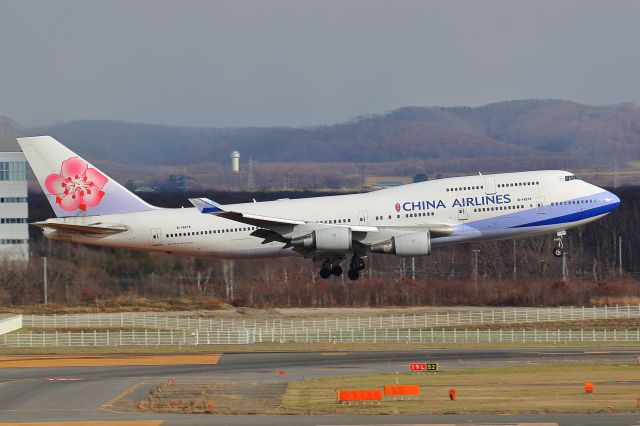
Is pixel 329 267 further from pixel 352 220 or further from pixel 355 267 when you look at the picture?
pixel 352 220

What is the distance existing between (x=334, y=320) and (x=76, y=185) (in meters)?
22.3

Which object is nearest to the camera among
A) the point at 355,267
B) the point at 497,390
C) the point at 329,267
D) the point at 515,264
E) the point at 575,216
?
the point at 497,390

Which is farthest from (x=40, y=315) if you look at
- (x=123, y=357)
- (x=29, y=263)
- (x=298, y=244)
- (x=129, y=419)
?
(x=129, y=419)

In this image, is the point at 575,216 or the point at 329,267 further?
the point at 329,267

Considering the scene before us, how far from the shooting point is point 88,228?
206 feet

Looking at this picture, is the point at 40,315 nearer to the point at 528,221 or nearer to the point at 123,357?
the point at 123,357

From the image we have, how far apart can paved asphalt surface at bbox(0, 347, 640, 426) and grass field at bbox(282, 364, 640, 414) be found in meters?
1.75

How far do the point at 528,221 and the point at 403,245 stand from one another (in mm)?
6383

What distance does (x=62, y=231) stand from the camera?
62562 mm

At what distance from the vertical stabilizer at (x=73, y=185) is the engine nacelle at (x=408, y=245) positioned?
Result: 1267 cm

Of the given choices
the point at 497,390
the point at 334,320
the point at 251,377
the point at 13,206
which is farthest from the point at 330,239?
the point at 13,206

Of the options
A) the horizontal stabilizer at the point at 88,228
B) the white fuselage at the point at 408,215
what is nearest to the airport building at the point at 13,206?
the horizontal stabilizer at the point at 88,228

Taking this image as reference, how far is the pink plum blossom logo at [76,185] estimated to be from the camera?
64.9 meters

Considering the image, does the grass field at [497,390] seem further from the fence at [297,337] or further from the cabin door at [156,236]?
the fence at [297,337]
